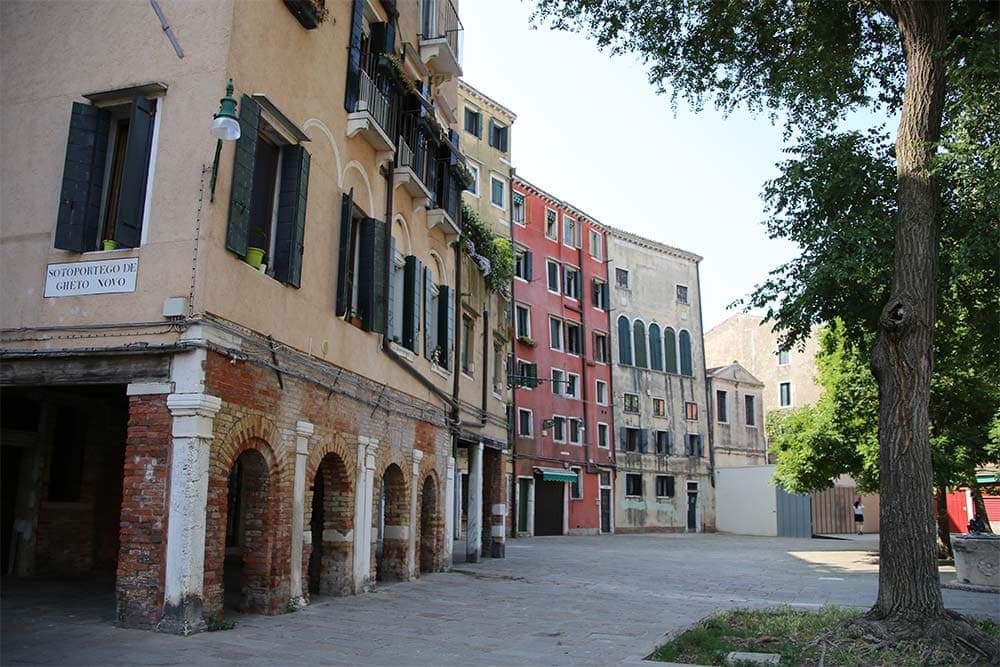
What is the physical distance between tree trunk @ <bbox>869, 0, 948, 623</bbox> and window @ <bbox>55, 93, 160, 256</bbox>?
23.3 ft

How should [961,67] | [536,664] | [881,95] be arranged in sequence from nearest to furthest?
[536,664], [961,67], [881,95]

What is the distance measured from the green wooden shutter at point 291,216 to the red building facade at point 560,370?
2336 centimetres

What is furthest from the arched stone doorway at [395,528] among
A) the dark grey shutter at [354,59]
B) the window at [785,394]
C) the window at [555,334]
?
the window at [785,394]

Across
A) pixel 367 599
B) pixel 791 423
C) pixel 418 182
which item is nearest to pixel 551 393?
pixel 791 423

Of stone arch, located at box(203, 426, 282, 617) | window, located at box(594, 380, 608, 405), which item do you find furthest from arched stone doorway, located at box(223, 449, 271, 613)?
window, located at box(594, 380, 608, 405)

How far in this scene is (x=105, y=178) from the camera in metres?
9.17

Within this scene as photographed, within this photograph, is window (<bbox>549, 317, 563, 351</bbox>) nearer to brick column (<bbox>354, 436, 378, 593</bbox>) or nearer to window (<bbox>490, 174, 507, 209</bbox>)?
window (<bbox>490, 174, 507, 209</bbox>)

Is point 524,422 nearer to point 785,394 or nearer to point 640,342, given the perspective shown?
point 640,342

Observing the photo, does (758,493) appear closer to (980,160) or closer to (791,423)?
(791,423)

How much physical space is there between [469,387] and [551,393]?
60.4 feet

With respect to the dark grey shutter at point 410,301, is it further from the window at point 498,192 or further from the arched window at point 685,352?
the arched window at point 685,352

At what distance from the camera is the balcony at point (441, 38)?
624 inches

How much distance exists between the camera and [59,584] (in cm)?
1080

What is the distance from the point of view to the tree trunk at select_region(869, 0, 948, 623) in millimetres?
8203
